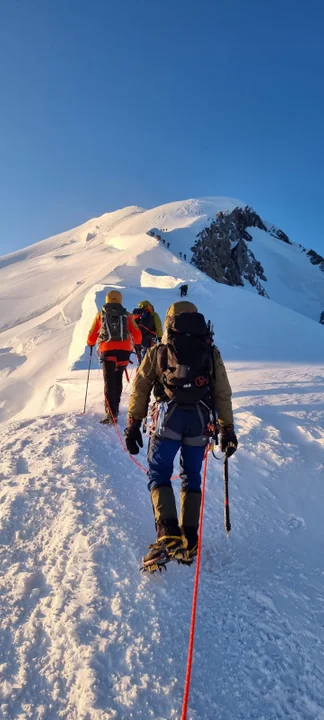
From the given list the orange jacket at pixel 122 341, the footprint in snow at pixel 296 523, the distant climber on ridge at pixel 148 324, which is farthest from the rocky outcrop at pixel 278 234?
the footprint in snow at pixel 296 523

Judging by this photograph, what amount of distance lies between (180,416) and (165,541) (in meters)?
0.97

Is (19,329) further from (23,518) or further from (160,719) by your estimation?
(160,719)

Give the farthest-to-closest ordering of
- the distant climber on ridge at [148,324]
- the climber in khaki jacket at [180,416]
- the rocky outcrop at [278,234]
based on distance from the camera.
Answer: the rocky outcrop at [278,234], the distant climber on ridge at [148,324], the climber in khaki jacket at [180,416]

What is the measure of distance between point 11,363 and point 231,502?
16870 millimetres

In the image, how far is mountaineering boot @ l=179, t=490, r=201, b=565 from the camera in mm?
3010

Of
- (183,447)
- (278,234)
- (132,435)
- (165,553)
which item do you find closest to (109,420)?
(132,435)

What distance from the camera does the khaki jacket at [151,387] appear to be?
3.43m

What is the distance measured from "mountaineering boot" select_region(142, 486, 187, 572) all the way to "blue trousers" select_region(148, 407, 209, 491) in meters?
0.21

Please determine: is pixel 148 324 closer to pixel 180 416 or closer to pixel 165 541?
pixel 180 416

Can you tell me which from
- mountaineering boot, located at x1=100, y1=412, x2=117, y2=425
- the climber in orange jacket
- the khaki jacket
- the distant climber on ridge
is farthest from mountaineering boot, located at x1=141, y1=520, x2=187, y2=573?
the distant climber on ridge

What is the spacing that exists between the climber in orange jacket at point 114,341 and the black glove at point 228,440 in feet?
10.9

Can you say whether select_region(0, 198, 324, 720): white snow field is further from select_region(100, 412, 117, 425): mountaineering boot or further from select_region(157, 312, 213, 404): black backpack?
select_region(157, 312, 213, 404): black backpack

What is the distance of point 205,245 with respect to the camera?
196 ft

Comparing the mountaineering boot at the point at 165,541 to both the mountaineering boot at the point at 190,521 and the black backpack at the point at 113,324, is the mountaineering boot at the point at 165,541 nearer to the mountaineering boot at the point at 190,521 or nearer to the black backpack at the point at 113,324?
the mountaineering boot at the point at 190,521
